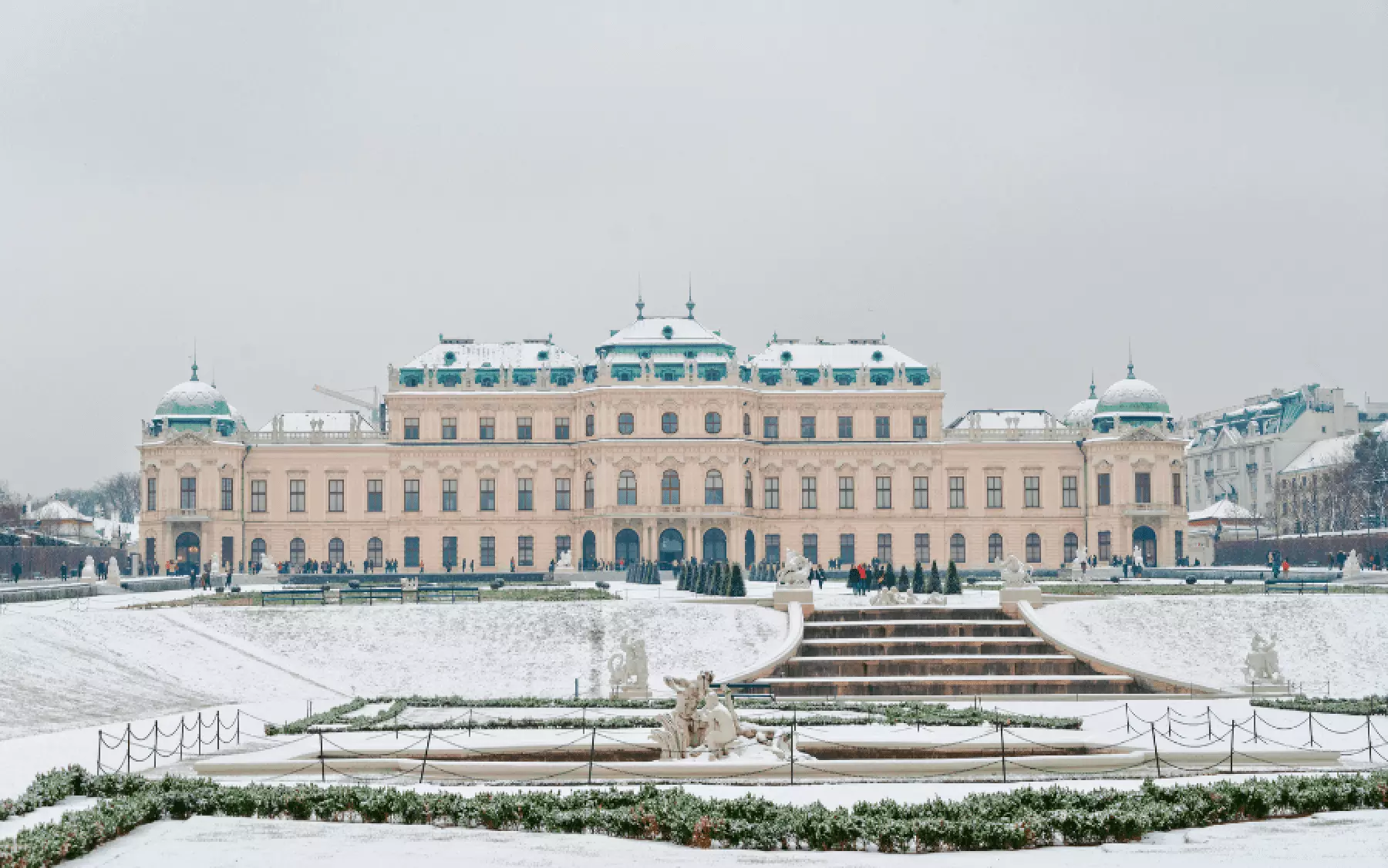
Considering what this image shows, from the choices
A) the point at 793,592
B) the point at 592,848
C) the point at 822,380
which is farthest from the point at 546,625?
the point at 822,380

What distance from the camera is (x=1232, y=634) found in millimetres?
49406

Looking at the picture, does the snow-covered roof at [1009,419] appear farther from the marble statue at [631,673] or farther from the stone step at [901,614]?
the marble statue at [631,673]

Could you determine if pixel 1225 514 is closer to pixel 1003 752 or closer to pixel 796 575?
pixel 796 575

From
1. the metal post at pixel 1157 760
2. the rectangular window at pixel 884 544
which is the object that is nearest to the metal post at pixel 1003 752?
the metal post at pixel 1157 760

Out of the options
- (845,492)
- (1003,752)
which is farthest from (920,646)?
(845,492)

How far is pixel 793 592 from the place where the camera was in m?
51.1

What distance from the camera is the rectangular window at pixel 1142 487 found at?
266 feet

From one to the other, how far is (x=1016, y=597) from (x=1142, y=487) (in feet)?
108

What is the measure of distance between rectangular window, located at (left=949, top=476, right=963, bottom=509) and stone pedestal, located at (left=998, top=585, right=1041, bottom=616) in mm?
31247

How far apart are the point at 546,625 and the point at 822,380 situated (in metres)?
35.0

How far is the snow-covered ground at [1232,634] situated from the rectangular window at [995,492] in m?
28.4

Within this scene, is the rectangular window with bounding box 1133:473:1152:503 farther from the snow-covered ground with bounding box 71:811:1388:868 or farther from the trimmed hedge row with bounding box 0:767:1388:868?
the snow-covered ground with bounding box 71:811:1388:868

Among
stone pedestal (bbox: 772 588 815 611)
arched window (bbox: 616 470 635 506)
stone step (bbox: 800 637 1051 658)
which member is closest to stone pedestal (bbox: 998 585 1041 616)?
stone step (bbox: 800 637 1051 658)

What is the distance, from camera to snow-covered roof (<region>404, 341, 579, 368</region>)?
82.6m
